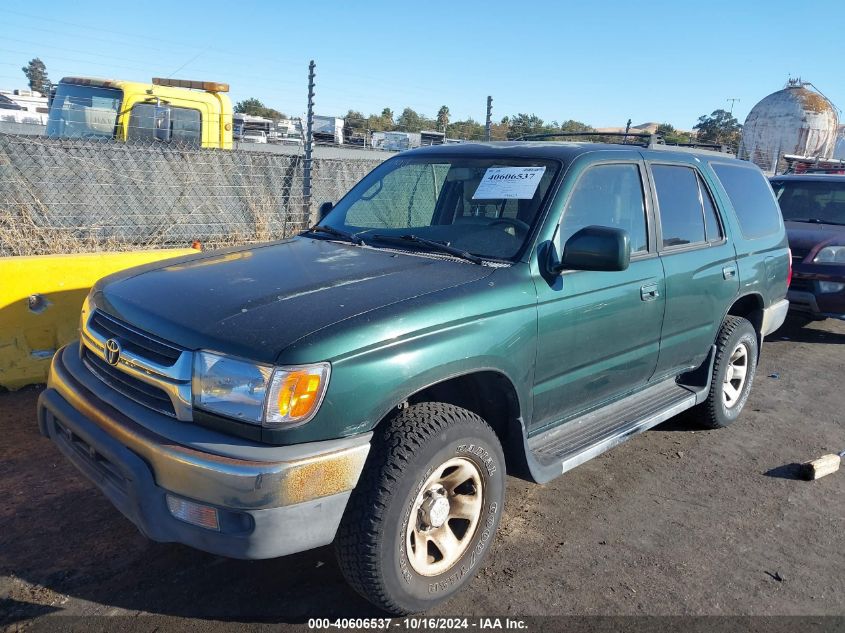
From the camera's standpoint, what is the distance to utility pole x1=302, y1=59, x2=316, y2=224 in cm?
827

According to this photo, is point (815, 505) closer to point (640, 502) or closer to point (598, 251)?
point (640, 502)

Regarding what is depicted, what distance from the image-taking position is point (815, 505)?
12.9 feet

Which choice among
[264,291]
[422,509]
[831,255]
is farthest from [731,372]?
[264,291]

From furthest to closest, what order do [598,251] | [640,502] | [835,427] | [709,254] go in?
[835,427] < [709,254] < [640,502] < [598,251]

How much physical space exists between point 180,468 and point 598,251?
1952 mm

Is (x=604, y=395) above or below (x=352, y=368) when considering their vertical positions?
below

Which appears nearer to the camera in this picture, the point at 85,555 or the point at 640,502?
the point at 85,555

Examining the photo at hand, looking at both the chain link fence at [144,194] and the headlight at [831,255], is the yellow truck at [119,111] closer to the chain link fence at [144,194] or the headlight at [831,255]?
the chain link fence at [144,194]

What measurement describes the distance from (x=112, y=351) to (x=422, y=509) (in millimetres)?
1407

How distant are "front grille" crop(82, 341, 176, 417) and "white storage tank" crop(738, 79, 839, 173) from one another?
2858 cm

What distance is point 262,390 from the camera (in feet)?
7.72

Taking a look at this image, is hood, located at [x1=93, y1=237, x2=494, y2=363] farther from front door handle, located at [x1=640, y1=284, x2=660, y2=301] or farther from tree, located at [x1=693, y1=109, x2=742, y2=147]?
tree, located at [x1=693, y1=109, x2=742, y2=147]

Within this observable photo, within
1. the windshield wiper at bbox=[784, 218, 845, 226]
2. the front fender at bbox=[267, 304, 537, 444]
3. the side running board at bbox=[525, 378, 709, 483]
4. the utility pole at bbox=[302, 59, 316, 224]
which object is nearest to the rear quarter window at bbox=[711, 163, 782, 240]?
the side running board at bbox=[525, 378, 709, 483]

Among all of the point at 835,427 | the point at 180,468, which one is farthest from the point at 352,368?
the point at 835,427
